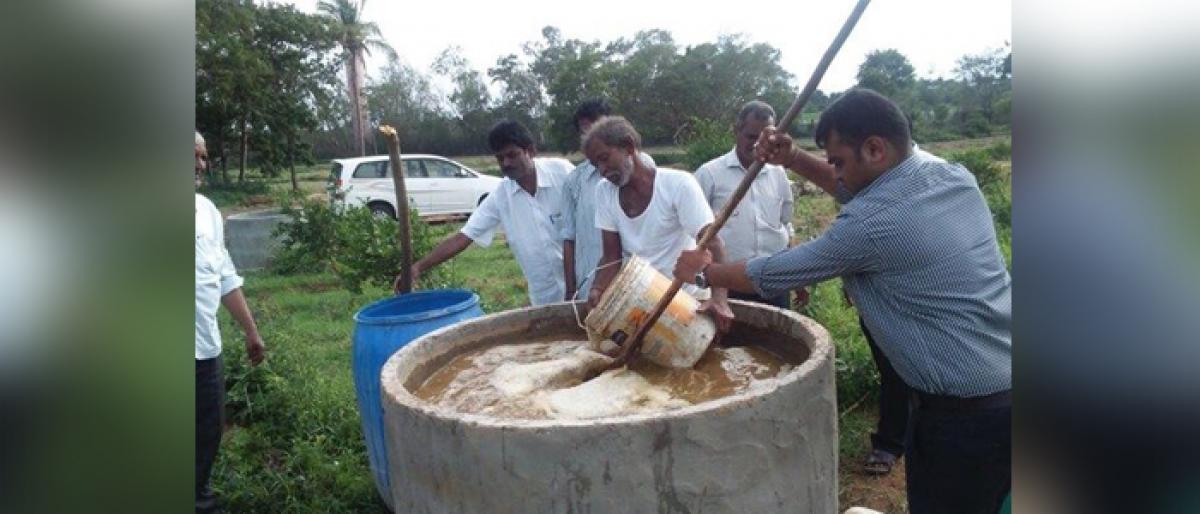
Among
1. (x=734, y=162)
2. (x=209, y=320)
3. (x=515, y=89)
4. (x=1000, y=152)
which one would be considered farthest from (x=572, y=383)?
(x=515, y=89)

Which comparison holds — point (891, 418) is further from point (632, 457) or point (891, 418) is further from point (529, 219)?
point (632, 457)

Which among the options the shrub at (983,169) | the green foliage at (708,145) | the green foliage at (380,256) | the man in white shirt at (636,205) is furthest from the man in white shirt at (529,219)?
the green foliage at (708,145)

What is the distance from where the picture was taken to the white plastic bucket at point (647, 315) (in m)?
2.61

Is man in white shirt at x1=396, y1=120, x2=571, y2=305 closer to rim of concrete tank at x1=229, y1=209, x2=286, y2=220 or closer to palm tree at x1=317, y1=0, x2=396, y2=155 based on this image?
rim of concrete tank at x1=229, y1=209, x2=286, y2=220

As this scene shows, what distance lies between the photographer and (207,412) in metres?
3.49

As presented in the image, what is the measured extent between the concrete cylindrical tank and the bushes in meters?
0.21

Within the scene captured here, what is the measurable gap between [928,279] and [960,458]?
58 centimetres

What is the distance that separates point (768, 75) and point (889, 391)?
28450mm

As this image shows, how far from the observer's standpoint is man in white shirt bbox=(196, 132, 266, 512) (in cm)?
329

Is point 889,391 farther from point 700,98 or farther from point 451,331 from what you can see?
point 700,98

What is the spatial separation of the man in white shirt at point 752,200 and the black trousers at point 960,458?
2017 mm

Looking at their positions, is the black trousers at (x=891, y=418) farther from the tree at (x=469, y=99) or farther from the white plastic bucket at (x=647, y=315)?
the tree at (x=469, y=99)

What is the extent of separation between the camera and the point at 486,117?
32.2 m

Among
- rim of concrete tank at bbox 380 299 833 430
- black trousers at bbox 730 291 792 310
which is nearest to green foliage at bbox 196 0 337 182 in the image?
black trousers at bbox 730 291 792 310
